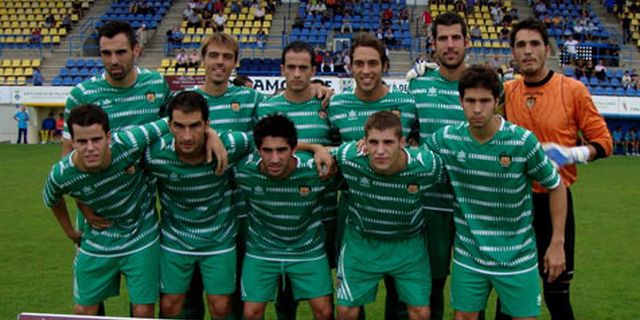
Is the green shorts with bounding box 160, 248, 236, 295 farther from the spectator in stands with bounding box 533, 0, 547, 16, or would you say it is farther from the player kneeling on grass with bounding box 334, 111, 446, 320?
the spectator in stands with bounding box 533, 0, 547, 16

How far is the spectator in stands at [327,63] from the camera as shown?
25.0 metres

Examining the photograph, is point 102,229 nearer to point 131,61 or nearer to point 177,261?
point 177,261

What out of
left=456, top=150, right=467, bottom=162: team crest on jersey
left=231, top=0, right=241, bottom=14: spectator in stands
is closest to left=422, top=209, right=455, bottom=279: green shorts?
left=456, top=150, right=467, bottom=162: team crest on jersey

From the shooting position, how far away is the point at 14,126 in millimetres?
27094

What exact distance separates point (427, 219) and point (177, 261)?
174cm

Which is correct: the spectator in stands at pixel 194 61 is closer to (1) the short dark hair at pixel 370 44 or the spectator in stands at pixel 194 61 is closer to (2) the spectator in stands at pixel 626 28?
(2) the spectator in stands at pixel 626 28

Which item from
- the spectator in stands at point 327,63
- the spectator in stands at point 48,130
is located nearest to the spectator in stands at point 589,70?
the spectator in stands at point 327,63

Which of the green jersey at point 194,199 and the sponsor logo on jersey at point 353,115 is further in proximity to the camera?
the sponsor logo on jersey at point 353,115

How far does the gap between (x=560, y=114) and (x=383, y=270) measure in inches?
61.1

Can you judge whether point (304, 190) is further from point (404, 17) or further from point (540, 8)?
point (540, 8)

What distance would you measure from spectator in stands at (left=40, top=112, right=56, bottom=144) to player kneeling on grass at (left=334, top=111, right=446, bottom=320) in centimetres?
2371

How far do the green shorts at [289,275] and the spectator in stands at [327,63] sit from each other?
792 inches

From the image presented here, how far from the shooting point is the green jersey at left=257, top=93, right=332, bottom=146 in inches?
212

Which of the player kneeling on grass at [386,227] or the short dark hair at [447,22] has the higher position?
the short dark hair at [447,22]
